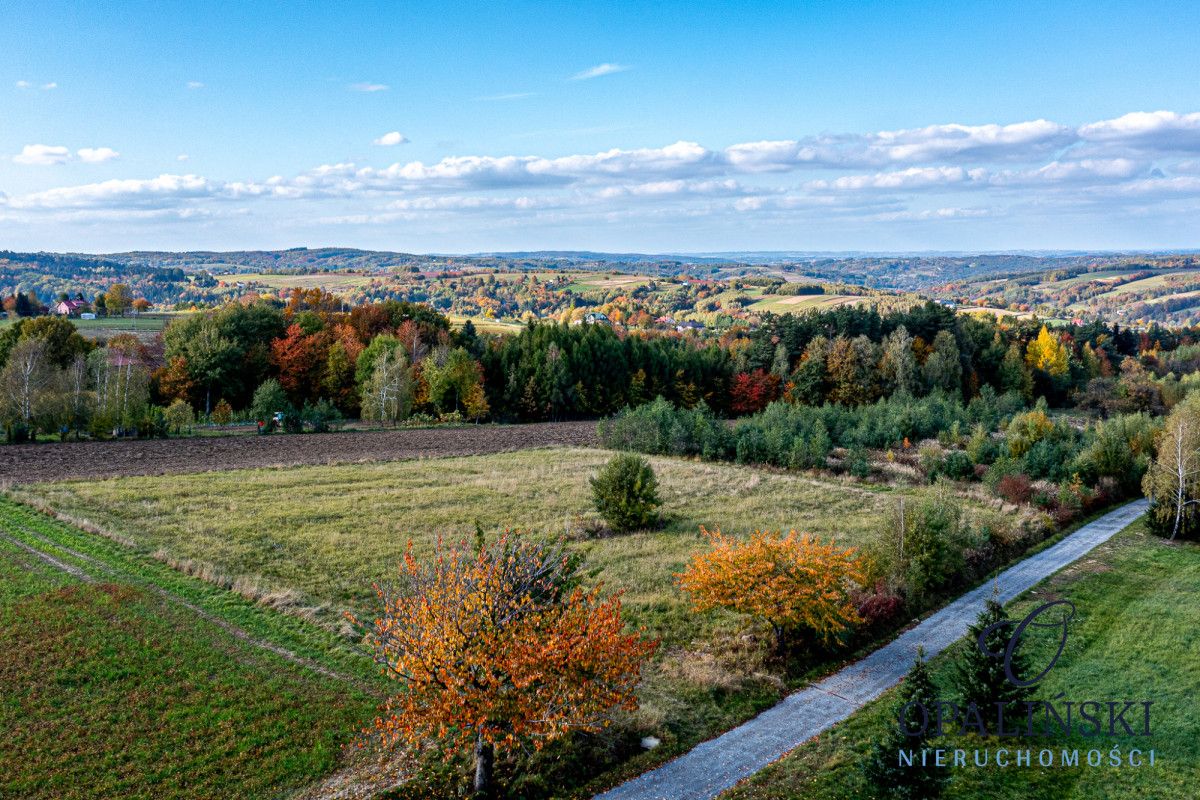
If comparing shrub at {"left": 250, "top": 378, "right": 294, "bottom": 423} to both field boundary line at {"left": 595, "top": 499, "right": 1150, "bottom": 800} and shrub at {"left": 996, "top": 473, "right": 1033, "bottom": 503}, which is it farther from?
field boundary line at {"left": 595, "top": 499, "right": 1150, "bottom": 800}

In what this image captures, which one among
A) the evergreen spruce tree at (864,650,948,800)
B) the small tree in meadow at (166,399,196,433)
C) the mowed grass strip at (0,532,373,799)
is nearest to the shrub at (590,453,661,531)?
the mowed grass strip at (0,532,373,799)

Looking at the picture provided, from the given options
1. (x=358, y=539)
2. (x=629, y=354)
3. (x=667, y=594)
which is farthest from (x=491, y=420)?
(x=667, y=594)

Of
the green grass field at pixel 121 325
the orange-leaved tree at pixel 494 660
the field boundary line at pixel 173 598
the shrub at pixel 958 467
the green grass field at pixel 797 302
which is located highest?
the green grass field at pixel 797 302

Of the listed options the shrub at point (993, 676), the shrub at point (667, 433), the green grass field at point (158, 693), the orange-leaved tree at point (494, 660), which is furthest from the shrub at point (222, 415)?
the shrub at point (993, 676)

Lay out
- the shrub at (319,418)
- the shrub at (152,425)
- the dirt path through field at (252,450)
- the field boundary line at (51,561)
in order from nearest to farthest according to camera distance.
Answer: the field boundary line at (51,561) < the dirt path through field at (252,450) < the shrub at (152,425) < the shrub at (319,418)

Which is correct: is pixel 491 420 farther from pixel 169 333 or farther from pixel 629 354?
pixel 169 333

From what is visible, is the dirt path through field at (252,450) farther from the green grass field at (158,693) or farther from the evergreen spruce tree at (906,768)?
the evergreen spruce tree at (906,768)
